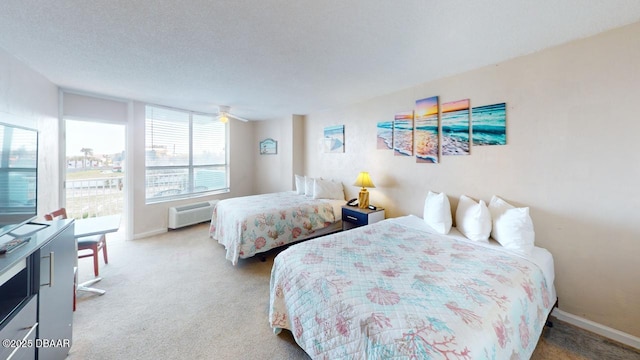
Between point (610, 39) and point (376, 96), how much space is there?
2.20m

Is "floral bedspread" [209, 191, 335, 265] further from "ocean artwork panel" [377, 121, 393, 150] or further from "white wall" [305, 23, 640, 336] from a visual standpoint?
"white wall" [305, 23, 640, 336]

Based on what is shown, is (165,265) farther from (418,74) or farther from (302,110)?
(418,74)

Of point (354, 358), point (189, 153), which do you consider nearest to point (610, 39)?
point (354, 358)

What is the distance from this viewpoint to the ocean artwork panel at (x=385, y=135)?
3299 millimetres

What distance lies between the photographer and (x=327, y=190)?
13.1ft

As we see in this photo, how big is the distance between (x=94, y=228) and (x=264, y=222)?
167cm

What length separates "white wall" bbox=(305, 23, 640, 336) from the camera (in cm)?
172

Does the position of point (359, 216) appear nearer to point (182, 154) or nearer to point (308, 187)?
point (308, 187)

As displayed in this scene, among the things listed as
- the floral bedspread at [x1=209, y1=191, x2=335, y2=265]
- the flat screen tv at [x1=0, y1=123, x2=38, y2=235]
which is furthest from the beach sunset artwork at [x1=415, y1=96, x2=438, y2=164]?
the flat screen tv at [x1=0, y1=123, x2=38, y2=235]

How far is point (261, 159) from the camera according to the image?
5691mm

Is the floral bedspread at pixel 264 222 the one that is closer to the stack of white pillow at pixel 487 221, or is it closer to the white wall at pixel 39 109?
the stack of white pillow at pixel 487 221

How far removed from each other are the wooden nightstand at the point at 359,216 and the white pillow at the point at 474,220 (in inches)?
43.6

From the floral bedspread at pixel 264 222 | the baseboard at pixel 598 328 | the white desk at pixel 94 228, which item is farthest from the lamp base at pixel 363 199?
the white desk at pixel 94 228

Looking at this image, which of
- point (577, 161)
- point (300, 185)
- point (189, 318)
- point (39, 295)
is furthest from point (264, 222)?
point (577, 161)
